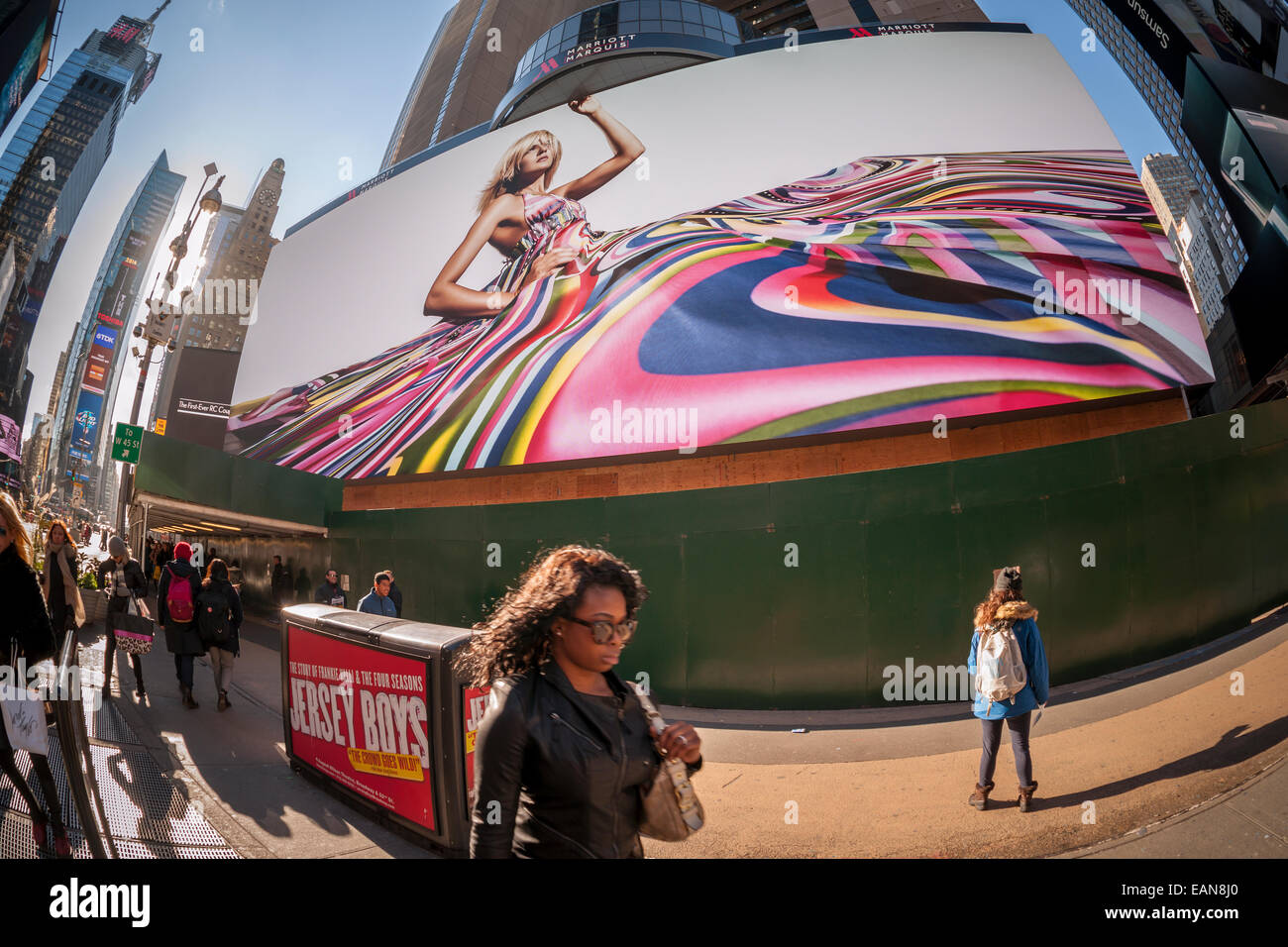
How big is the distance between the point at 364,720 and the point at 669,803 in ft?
11.0

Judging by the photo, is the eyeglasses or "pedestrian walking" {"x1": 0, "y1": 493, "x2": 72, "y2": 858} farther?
"pedestrian walking" {"x1": 0, "y1": 493, "x2": 72, "y2": 858}

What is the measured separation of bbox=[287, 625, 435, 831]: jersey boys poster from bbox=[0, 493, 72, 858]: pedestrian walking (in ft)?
4.96

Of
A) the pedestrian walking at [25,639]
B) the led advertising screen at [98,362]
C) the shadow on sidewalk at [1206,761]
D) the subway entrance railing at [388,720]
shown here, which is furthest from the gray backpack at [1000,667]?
the led advertising screen at [98,362]

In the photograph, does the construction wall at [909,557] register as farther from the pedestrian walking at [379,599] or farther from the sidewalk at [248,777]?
the sidewalk at [248,777]

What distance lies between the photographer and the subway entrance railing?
349cm

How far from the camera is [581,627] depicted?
59.7 inches

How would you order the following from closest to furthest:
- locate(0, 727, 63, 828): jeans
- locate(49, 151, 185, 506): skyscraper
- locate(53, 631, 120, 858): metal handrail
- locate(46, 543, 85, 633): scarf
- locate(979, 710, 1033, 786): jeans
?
locate(53, 631, 120, 858): metal handrail, locate(0, 727, 63, 828): jeans, locate(979, 710, 1033, 786): jeans, locate(46, 543, 85, 633): scarf, locate(49, 151, 185, 506): skyscraper

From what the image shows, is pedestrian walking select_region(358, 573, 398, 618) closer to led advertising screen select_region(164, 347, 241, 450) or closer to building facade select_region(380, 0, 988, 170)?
building facade select_region(380, 0, 988, 170)

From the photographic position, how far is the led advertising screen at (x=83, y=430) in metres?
14.6

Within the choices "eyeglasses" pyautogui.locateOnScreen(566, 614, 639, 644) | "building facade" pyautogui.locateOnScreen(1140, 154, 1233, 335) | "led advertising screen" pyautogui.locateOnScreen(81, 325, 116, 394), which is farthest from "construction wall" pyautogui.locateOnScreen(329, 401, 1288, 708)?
"led advertising screen" pyautogui.locateOnScreen(81, 325, 116, 394)

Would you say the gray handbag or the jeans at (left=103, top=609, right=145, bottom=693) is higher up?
the gray handbag

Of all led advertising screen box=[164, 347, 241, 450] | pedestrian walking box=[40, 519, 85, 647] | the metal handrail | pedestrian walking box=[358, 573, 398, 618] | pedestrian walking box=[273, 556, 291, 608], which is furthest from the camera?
led advertising screen box=[164, 347, 241, 450]

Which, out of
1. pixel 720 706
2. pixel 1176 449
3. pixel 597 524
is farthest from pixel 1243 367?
pixel 597 524

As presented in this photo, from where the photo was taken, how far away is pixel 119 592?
6.39 meters
